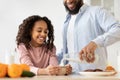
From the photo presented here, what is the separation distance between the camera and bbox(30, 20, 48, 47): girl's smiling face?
189 cm

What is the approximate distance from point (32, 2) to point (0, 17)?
18.7 inches

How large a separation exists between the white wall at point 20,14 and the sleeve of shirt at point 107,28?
1712 mm

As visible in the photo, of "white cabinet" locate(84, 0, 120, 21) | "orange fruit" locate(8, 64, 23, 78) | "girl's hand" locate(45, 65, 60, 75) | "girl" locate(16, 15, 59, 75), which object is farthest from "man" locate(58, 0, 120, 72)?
"white cabinet" locate(84, 0, 120, 21)

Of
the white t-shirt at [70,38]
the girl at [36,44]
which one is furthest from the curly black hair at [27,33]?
the white t-shirt at [70,38]

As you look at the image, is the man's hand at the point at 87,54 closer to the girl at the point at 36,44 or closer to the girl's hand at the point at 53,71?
the girl's hand at the point at 53,71

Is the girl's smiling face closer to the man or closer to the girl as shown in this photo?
the girl

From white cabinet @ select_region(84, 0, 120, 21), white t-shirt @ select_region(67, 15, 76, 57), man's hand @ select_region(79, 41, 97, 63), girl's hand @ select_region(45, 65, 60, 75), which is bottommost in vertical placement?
girl's hand @ select_region(45, 65, 60, 75)

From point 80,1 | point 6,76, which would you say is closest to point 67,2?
point 80,1

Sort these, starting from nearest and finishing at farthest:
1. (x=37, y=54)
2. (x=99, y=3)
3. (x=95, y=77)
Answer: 1. (x=95, y=77)
2. (x=37, y=54)
3. (x=99, y=3)

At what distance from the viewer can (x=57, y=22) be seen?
3.73 m

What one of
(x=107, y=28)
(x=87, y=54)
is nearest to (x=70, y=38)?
(x=107, y=28)

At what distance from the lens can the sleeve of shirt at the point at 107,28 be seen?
1776mm

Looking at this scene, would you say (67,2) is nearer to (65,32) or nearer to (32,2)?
(65,32)

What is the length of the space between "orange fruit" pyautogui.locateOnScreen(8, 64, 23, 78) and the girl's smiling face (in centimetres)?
57
